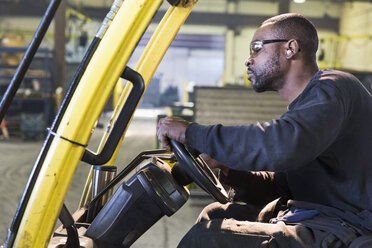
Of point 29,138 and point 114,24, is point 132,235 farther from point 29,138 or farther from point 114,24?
point 29,138

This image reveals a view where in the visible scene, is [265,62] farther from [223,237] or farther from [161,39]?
[223,237]

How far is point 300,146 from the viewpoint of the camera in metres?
1.40

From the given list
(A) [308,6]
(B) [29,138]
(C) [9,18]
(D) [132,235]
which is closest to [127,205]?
(D) [132,235]

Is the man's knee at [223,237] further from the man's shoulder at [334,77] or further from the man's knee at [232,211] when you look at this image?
the man's shoulder at [334,77]

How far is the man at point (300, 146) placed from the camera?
1.44 m

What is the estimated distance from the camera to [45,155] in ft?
4.50

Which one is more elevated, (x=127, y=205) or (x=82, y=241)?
(x=127, y=205)

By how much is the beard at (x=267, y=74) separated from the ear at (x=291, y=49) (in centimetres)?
4

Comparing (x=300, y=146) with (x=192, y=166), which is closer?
(x=300, y=146)

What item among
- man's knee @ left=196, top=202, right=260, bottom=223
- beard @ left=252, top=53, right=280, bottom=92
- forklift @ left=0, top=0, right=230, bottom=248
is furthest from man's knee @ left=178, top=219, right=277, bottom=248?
beard @ left=252, top=53, right=280, bottom=92

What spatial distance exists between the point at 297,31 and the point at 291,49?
0.09 m

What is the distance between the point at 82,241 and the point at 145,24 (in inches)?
36.3

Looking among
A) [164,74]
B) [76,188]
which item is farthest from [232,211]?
[164,74]

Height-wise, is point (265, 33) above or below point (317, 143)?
above
